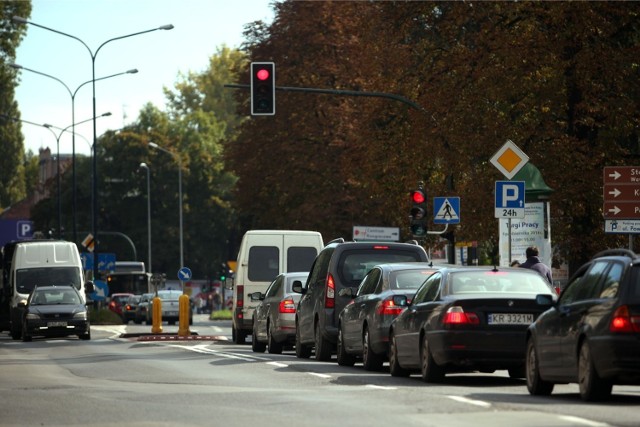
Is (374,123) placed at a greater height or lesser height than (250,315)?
greater

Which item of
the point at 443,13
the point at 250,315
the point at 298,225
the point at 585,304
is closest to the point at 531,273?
the point at 585,304

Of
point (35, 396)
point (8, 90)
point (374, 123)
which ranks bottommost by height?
point (35, 396)

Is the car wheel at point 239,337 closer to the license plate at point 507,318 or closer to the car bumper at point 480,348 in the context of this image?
the car bumper at point 480,348

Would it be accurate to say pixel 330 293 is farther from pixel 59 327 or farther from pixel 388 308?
pixel 59 327

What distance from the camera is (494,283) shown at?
20406 mm

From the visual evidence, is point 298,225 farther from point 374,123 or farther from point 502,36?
point 502,36

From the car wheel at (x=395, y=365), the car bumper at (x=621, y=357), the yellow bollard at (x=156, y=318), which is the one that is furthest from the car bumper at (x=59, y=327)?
the car bumper at (x=621, y=357)

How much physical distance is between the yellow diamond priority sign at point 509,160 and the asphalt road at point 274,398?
16.2 feet

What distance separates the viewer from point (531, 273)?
2088cm

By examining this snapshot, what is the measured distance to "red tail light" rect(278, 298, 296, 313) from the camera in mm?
31703

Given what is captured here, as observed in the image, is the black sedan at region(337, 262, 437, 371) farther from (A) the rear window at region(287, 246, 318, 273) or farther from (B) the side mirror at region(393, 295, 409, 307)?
(A) the rear window at region(287, 246, 318, 273)

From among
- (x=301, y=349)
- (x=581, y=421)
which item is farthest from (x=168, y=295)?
(x=581, y=421)

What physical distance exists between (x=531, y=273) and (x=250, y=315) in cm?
1832

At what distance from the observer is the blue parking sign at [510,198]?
28.4 meters
